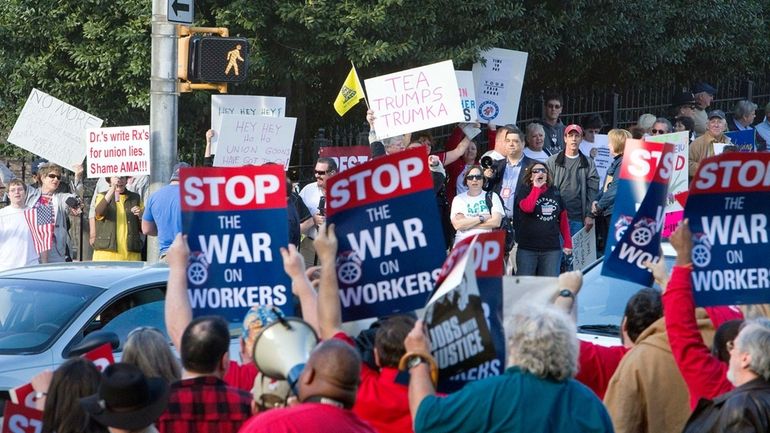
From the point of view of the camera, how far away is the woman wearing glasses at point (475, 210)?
40.3 ft

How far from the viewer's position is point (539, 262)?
41.4ft

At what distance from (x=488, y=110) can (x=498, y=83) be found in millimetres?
344

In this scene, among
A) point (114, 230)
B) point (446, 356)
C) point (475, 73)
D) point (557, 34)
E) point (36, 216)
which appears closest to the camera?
point (446, 356)

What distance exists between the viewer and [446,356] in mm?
4945

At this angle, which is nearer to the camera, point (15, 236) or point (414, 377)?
point (414, 377)

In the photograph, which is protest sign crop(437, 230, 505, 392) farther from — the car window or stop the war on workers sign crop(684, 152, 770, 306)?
the car window

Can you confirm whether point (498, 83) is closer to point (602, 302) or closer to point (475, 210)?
point (475, 210)

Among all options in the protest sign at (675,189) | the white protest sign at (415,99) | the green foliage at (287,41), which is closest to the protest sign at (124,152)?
the white protest sign at (415,99)

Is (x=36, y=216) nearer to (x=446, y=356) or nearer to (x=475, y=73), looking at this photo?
(x=475, y=73)

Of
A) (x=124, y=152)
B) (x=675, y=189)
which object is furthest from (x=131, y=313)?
(x=124, y=152)

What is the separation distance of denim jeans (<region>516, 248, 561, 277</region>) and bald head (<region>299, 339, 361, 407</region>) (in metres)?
8.47

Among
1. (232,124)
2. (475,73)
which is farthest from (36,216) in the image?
(475,73)

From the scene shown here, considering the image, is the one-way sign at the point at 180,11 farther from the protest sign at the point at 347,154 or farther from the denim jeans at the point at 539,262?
the denim jeans at the point at 539,262

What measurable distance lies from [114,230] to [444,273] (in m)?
8.08
